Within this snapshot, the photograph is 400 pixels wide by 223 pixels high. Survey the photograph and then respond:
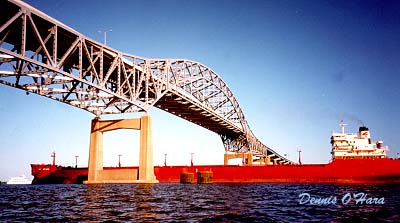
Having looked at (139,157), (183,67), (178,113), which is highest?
(183,67)

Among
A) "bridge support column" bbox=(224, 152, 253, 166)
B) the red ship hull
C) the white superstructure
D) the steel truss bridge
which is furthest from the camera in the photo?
"bridge support column" bbox=(224, 152, 253, 166)

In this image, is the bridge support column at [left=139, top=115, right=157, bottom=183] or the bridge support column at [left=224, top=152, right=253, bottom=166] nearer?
the bridge support column at [left=139, top=115, right=157, bottom=183]

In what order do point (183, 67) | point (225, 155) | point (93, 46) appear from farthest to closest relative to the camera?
point (225, 155) → point (183, 67) → point (93, 46)

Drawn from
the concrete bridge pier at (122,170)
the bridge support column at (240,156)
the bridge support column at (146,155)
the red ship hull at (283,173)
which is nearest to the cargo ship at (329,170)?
the red ship hull at (283,173)

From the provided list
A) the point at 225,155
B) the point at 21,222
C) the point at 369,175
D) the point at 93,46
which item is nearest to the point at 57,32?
the point at 93,46

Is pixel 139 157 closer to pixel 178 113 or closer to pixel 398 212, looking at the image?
pixel 178 113

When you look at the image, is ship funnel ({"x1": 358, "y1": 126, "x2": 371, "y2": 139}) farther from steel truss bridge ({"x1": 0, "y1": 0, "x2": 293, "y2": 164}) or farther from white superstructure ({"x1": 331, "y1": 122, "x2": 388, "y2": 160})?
steel truss bridge ({"x1": 0, "y1": 0, "x2": 293, "y2": 164})

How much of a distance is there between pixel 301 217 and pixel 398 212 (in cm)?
329

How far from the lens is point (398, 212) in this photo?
10.2 metres

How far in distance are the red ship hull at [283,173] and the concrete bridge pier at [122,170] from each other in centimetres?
1307

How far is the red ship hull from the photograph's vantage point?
4027 centimetres

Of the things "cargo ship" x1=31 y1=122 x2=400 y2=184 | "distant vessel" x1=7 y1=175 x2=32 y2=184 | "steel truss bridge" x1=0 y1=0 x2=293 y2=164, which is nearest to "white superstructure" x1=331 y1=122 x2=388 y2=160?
"cargo ship" x1=31 y1=122 x2=400 y2=184

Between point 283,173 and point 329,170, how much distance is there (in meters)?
6.10

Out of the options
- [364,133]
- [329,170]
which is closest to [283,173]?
[329,170]
